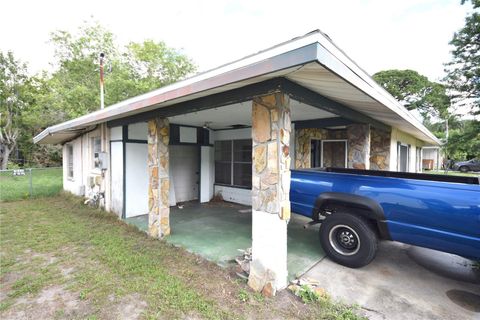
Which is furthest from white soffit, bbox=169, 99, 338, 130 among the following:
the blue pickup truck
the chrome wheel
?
the chrome wheel

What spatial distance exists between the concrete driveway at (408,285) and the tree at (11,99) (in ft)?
68.1

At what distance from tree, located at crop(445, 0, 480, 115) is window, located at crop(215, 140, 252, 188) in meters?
11.4

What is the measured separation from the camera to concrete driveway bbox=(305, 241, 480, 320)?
2.48m

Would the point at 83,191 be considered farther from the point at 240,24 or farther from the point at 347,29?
the point at 347,29

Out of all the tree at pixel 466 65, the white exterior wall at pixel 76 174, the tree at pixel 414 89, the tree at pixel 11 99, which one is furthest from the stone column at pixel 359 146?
the tree at pixel 414 89

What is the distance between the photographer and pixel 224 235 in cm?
464

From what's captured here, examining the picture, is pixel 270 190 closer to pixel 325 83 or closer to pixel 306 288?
pixel 306 288

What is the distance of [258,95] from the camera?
263 cm

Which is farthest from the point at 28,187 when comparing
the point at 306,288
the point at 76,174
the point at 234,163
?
the point at 306,288

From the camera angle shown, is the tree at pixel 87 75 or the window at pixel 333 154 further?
the tree at pixel 87 75

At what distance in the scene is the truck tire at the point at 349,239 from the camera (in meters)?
3.17

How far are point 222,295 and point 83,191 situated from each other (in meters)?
7.15

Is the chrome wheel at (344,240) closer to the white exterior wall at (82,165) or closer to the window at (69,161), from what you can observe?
the white exterior wall at (82,165)

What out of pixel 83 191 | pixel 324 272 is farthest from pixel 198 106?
pixel 83 191
